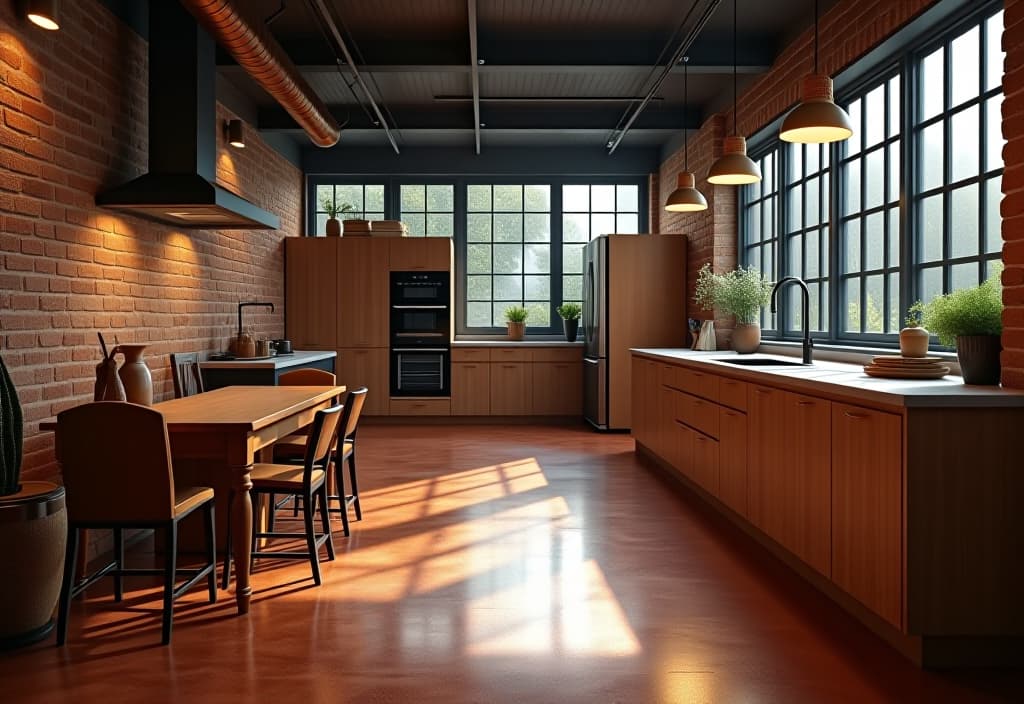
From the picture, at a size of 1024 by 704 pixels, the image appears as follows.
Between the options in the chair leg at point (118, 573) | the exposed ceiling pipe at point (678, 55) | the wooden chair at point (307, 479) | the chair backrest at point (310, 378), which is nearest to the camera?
the chair leg at point (118, 573)

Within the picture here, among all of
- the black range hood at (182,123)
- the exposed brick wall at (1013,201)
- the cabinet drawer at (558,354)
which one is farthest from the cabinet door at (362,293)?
the exposed brick wall at (1013,201)

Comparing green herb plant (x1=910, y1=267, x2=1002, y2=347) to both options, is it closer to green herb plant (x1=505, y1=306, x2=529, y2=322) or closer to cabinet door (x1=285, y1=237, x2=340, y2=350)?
green herb plant (x1=505, y1=306, x2=529, y2=322)

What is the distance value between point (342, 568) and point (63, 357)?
1691 millimetres

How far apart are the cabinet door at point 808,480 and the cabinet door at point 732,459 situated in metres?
0.62

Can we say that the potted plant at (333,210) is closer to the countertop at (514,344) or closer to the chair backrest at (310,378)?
the countertop at (514,344)

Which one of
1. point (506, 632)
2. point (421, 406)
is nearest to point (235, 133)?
point (421, 406)

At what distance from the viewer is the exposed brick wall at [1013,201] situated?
9.80 ft

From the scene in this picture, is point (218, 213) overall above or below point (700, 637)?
above

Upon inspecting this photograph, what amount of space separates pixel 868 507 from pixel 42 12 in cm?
389

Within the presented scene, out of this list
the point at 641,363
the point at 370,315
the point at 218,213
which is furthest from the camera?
the point at 370,315

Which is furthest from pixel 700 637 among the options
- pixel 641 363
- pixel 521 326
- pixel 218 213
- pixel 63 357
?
pixel 521 326

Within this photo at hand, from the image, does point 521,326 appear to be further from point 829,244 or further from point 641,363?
point 829,244

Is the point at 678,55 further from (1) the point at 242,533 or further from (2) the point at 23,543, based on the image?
(2) the point at 23,543

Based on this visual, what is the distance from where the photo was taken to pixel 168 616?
3.01 m
